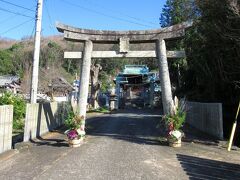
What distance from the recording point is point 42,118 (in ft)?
60.6

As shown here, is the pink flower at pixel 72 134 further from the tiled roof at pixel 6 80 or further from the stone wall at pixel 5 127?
the tiled roof at pixel 6 80

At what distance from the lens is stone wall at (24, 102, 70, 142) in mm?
15909

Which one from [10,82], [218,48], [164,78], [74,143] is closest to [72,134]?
[74,143]

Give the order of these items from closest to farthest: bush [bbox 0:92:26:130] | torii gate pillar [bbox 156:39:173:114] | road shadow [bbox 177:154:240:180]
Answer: road shadow [bbox 177:154:240:180]
torii gate pillar [bbox 156:39:173:114]
bush [bbox 0:92:26:130]

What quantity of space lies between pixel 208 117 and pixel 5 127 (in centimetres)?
1015

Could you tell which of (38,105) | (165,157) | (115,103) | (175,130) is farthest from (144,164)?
(115,103)

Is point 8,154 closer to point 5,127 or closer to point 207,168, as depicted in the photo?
point 5,127

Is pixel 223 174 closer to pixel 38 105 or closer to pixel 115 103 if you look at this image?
pixel 38 105

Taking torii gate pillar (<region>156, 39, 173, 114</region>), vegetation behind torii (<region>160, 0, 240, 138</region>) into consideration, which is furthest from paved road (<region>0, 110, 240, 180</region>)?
vegetation behind torii (<region>160, 0, 240, 138</region>)

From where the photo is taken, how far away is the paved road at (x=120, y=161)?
9719 millimetres

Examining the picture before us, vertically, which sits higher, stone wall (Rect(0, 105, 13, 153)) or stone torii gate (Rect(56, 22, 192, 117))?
stone torii gate (Rect(56, 22, 192, 117))

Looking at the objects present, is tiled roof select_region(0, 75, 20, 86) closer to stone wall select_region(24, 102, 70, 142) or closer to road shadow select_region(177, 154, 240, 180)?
stone wall select_region(24, 102, 70, 142)

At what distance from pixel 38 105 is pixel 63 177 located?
8.58 metres

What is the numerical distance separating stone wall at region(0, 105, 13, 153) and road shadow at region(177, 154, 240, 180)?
17.7 ft
